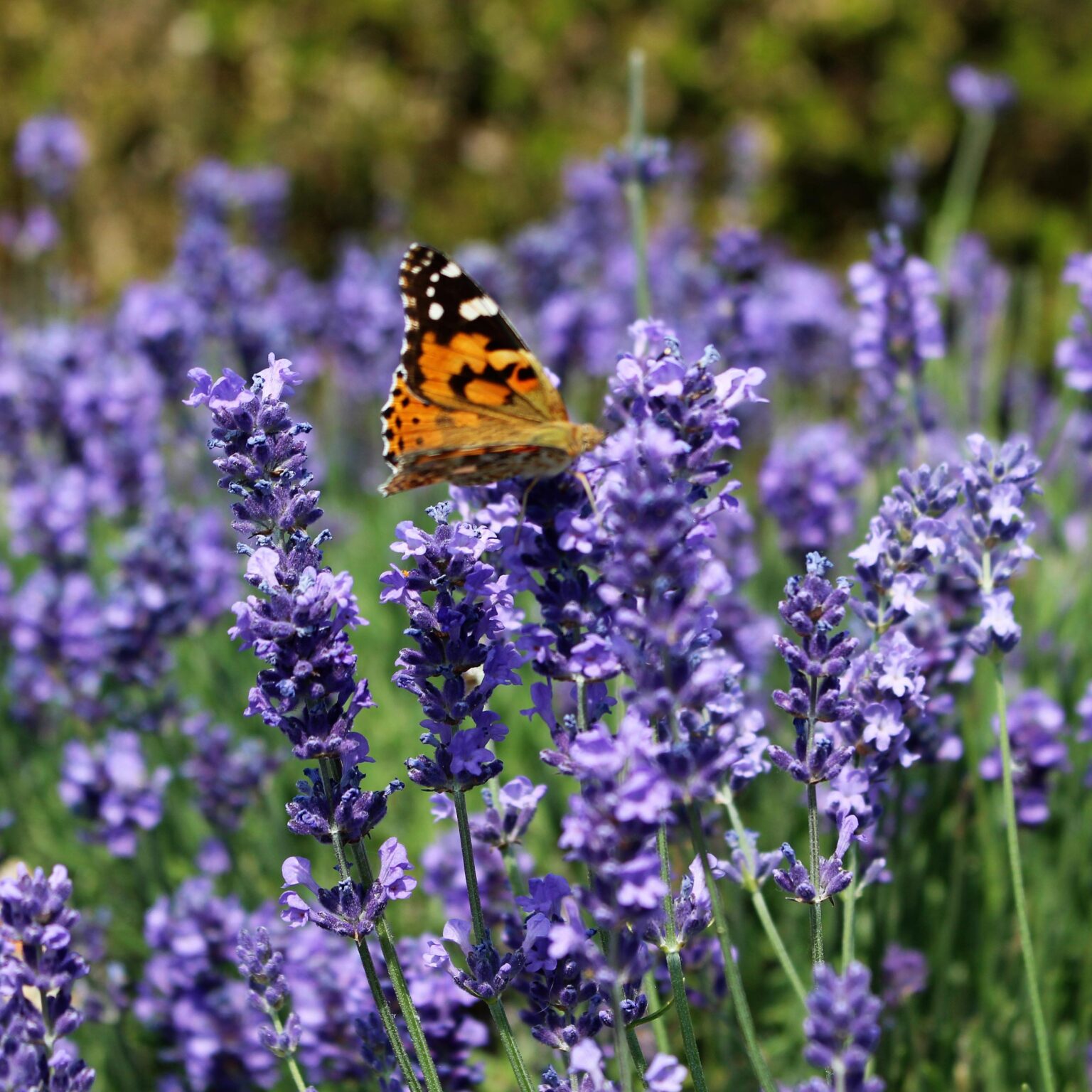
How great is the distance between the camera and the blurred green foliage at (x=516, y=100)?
6809mm

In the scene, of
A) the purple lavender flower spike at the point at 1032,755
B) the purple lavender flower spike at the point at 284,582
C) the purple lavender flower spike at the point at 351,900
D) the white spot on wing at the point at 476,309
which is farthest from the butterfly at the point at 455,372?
the purple lavender flower spike at the point at 1032,755

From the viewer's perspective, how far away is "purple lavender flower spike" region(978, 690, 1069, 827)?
2.17 meters

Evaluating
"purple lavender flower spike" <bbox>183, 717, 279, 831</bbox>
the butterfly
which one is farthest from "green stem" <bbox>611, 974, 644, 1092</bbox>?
"purple lavender flower spike" <bbox>183, 717, 279, 831</bbox>

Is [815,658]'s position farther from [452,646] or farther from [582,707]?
[452,646]

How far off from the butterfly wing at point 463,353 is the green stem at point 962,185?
275cm

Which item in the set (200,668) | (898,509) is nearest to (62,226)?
(200,668)

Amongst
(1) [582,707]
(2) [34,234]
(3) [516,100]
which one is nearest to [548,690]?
(1) [582,707]

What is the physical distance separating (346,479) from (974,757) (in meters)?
3.18

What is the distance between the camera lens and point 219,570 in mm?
3191

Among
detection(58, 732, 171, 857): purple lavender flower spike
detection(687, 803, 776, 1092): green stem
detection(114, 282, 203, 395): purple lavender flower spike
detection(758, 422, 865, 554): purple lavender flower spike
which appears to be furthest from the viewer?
detection(114, 282, 203, 395): purple lavender flower spike

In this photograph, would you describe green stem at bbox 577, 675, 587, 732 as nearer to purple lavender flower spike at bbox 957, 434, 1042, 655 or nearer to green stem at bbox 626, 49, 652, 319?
purple lavender flower spike at bbox 957, 434, 1042, 655

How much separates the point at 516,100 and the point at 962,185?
295 cm

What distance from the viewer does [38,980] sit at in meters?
1.45

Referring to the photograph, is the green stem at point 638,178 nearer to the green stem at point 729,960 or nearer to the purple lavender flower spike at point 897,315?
the purple lavender flower spike at point 897,315
